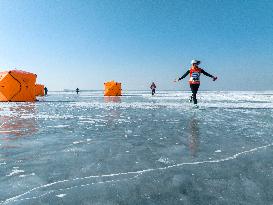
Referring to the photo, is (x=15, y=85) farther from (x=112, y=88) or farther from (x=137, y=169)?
(x=137, y=169)

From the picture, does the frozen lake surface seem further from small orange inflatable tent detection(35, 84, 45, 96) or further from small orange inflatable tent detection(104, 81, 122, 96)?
small orange inflatable tent detection(35, 84, 45, 96)

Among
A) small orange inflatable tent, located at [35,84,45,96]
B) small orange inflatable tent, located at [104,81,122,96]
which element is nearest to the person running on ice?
small orange inflatable tent, located at [104,81,122,96]

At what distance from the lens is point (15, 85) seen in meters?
16.8

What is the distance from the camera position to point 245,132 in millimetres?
4617

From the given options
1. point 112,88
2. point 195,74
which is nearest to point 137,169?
point 195,74

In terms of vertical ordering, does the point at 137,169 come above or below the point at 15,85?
below

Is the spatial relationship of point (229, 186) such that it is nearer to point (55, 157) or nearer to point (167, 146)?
point (167, 146)

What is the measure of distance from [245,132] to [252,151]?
1476 millimetres

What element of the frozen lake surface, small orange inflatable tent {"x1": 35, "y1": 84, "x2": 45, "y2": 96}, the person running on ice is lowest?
the frozen lake surface

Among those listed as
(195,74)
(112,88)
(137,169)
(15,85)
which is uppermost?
(195,74)

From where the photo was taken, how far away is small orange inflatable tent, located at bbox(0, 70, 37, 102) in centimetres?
1661

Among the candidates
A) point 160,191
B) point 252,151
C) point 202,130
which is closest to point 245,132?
point 202,130

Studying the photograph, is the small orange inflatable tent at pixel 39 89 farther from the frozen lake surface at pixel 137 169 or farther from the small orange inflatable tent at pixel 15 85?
the frozen lake surface at pixel 137 169

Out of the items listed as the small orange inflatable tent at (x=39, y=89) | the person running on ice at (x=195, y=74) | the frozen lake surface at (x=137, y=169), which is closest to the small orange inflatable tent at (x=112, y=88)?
the small orange inflatable tent at (x=39, y=89)
